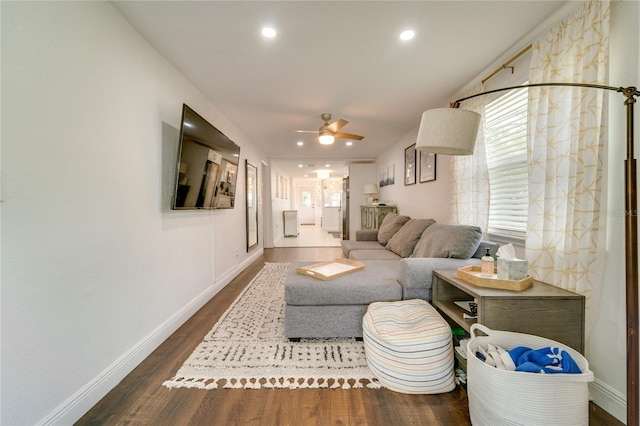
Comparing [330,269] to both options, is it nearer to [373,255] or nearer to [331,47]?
[373,255]

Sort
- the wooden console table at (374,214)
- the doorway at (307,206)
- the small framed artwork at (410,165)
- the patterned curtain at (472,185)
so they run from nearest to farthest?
the patterned curtain at (472,185)
the small framed artwork at (410,165)
the wooden console table at (374,214)
the doorway at (307,206)

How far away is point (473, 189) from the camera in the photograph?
2.37 m

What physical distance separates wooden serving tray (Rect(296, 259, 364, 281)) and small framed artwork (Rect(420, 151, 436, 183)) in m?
1.90

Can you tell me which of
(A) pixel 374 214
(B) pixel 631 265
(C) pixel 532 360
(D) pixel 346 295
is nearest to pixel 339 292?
(D) pixel 346 295

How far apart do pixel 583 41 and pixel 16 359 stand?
126 inches

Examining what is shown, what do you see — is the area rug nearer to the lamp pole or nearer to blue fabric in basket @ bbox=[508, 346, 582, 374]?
blue fabric in basket @ bbox=[508, 346, 582, 374]

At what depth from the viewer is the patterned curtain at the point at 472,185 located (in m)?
2.24

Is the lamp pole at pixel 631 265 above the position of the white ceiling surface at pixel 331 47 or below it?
below

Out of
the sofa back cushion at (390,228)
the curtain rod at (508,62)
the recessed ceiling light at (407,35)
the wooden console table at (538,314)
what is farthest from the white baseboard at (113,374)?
the curtain rod at (508,62)

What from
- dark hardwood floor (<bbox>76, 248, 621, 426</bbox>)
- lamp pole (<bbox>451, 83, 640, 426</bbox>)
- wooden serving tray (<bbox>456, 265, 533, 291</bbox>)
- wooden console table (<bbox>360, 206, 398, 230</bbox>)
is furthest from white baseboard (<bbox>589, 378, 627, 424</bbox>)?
wooden console table (<bbox>360, 206, 398, 230</bbox>)

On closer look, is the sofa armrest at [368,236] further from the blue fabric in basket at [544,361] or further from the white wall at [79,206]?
the blue fabric in basket at [544,361]

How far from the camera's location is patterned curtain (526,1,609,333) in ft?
4.22

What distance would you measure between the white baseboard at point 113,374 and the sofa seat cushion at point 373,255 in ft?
6.22

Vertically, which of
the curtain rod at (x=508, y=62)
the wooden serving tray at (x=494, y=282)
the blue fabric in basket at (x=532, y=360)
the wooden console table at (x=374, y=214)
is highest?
the curtain rod at (x=508, y=62)
